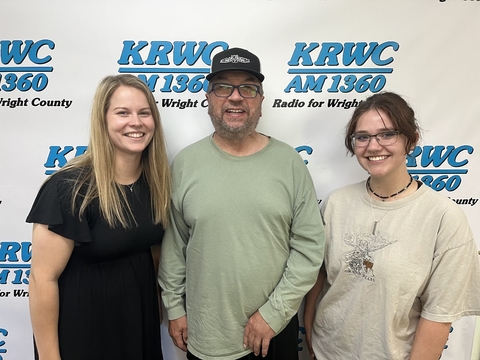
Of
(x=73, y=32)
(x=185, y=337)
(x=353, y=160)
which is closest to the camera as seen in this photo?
(x=185, y=337)

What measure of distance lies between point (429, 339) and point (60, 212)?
1.38m

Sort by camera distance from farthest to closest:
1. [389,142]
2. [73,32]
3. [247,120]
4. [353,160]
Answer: [353,160], [73,32], [247,120], [389,142]

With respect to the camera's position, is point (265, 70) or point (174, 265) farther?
point (265, 70)

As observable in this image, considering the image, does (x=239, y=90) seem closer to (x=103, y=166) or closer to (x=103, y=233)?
(x=103, y=166)

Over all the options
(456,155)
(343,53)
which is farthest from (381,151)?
(456,155)

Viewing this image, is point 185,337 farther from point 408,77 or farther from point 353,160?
point 408,77

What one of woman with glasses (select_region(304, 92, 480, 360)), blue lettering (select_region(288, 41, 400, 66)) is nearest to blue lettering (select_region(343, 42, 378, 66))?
blue lettering (select_region(288, 41, 400, 66))

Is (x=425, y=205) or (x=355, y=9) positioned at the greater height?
(x=355, y=9)

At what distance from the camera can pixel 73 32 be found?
1.45 meters

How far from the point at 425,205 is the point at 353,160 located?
0.51 m

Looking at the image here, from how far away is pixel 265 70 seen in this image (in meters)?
1.49

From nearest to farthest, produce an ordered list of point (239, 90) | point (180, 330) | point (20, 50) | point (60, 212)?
1. point (60, 212)
2. point (239, 90)
3. point (180, 330)
4. point (20, 50)

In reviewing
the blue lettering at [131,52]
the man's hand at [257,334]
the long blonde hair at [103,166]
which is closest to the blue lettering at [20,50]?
the blue lettering at [131,52]

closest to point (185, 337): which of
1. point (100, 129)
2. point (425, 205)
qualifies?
→ point (100, 129)
